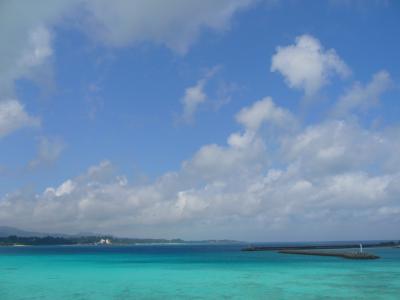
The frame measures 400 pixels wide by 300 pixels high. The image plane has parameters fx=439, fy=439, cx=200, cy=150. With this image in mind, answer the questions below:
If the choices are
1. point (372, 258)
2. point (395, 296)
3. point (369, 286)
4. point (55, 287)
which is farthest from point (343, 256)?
point (55, 287)

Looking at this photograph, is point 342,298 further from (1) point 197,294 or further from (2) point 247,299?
(1) point 197,294

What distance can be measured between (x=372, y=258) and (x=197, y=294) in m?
46.3

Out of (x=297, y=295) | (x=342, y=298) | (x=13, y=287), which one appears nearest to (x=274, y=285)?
(x=297, y=295)

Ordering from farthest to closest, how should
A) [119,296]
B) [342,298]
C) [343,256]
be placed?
[343,256]
[119,296]
[342,298]

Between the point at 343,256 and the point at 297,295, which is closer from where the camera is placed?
the point at 297,295

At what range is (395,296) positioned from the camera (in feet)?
80.5

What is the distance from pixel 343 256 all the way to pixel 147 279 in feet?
142

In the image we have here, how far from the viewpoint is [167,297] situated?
25.3 metres

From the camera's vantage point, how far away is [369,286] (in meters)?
29.3

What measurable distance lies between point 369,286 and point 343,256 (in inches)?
1659

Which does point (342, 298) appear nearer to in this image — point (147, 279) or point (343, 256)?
point (147, 279)

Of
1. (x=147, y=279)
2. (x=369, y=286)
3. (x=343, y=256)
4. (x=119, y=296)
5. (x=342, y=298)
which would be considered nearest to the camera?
(x=342, y=298)

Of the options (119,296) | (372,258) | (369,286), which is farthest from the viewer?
(372,258)

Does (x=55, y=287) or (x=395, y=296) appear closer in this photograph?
(x=395, y=296)
